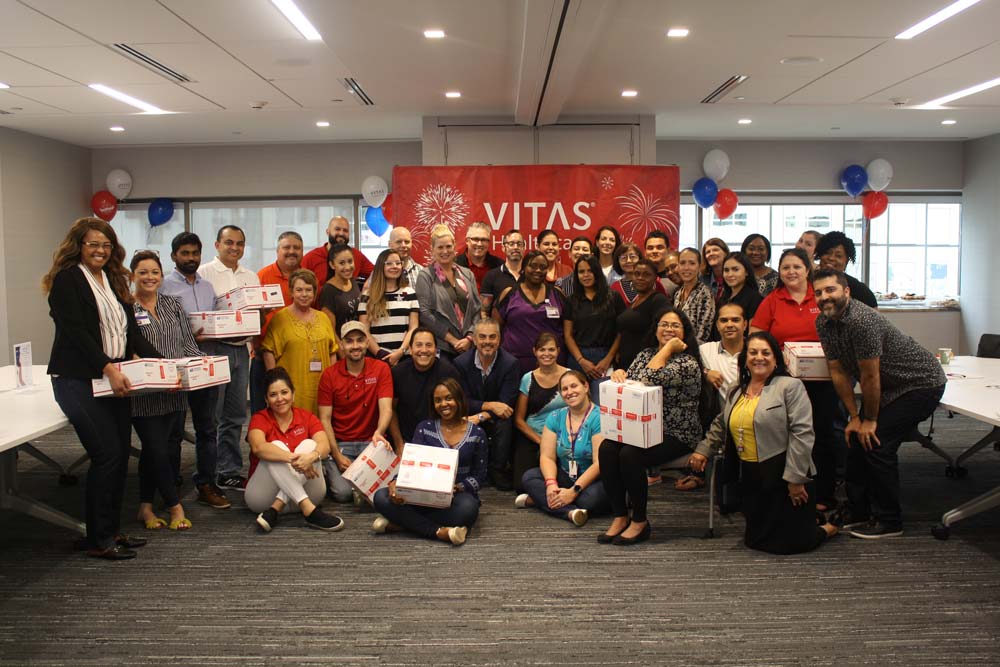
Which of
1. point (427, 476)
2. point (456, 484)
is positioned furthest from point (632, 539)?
point (427, 476)

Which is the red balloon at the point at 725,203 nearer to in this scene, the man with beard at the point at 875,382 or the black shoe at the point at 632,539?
the man with beard at the point at 875,382

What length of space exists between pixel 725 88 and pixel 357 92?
307 cm

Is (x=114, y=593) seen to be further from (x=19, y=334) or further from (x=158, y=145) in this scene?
(x=158, y=145)

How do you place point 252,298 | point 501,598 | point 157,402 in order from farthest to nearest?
point 252,298
point 157,402
point 501,598

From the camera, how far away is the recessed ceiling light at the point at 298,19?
4125 mm

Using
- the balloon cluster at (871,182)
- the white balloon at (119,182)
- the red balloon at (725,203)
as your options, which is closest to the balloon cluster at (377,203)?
the white balloon at (119,182)

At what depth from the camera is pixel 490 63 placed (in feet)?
17.7

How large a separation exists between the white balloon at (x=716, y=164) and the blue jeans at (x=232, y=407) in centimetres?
624

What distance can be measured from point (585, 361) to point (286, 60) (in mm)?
2953

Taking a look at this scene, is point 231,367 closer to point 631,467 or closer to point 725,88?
point 631,467

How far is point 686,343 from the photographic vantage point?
3.78 metres

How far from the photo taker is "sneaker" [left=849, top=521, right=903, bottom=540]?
142 inches

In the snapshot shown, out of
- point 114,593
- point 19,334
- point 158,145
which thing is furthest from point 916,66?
point 19,334

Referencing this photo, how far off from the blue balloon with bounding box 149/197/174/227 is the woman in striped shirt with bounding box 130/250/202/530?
5.73 metres
